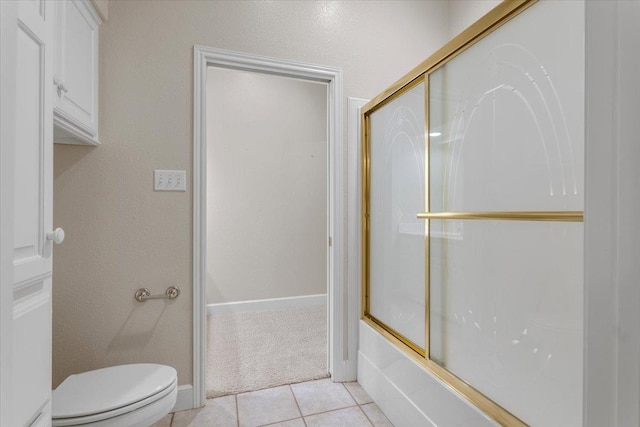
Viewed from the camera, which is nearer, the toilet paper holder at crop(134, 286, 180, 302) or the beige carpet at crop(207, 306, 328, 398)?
the toilet paper holder at crop(134, 286, 180, 302)

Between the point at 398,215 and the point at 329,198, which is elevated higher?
the point at 329,198

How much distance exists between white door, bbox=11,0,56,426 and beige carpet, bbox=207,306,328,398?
4.30 ft

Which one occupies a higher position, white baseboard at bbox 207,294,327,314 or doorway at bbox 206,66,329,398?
doorway at bbox 206,66,329,398

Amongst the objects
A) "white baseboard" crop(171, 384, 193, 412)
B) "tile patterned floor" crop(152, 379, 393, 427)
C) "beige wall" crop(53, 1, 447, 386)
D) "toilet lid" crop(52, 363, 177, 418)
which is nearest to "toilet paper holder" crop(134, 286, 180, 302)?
"beige wall" crop(53, 1, 447, 386)

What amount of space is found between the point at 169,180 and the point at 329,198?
37.7 inches

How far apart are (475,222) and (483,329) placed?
1.27 feet

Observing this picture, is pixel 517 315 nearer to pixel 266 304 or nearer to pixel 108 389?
pixel 108 389

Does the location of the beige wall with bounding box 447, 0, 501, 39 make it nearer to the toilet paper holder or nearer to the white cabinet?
the white cabinet

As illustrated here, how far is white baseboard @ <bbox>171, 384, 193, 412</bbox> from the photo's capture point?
5.78 feet

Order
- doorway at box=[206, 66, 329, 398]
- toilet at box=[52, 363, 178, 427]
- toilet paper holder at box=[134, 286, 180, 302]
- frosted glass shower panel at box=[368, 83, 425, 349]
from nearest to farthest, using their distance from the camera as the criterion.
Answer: toilet at box=[52, 363, 178, 427] < frosted glass shower panel at box=[368, 83, 425, 349] < toilet paper holder at box=[134, 286, 180, 302] < doorway at box=[206, 66, 329, 398]

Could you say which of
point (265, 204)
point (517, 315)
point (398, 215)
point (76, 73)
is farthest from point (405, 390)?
point (265, 204)

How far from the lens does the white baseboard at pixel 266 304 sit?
3.32 m

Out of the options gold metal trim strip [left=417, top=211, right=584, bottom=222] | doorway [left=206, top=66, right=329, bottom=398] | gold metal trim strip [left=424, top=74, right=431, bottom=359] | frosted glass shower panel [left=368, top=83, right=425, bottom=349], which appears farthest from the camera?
doorway [left=206, top=66, right=329, bottom=398]

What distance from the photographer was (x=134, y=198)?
172 cm
